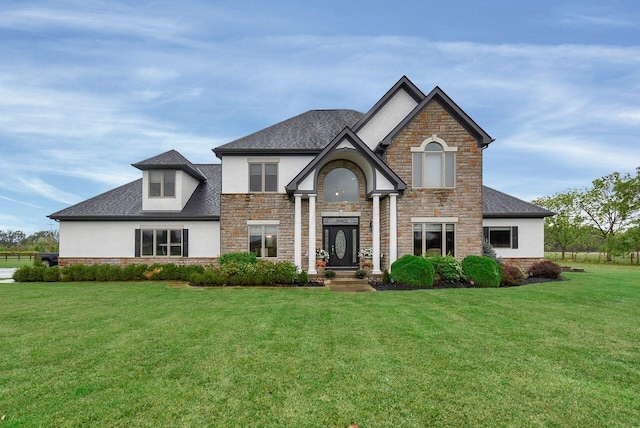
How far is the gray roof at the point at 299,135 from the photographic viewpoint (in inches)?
626

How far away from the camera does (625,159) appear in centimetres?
3700

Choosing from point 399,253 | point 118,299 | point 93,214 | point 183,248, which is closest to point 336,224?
point 399,253

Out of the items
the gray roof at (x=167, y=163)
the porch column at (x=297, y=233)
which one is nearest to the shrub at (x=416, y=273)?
the porch column at (x=297, y=233)

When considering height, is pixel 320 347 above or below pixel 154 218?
below

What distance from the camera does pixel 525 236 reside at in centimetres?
1788

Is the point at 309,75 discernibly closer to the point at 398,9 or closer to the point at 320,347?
the point at 398,9

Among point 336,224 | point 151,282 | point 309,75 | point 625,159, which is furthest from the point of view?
point 625,159

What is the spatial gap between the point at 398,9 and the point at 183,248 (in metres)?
17.0

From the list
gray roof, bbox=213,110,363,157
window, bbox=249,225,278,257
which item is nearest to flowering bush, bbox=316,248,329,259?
window, bbox=249,225,278,257

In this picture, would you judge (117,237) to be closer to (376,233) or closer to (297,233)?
(297,233)

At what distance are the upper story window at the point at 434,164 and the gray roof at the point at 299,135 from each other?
168 inches

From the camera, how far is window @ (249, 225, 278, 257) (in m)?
16.0

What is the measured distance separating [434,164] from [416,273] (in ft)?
20.2

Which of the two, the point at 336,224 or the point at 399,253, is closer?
the point at 399,253
